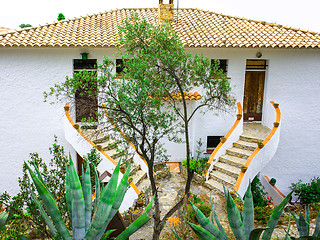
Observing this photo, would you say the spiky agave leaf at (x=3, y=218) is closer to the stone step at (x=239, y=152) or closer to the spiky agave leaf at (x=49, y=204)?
the spiky agave leaf at (x=49, y=204)

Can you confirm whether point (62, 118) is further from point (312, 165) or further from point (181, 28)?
point (312, 165)

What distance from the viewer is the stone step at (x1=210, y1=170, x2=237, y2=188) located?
824 cm

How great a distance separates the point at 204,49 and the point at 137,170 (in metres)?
5.24

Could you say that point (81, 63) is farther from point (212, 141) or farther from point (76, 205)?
point (76, 205)

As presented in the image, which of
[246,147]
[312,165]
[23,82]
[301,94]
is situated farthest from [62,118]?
[312,165]

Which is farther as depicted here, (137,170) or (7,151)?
(7,151)

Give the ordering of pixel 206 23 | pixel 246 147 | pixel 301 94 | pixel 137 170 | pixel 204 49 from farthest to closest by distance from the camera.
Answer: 1. pixel 206 23
2. pixel 301 94
3. pixel 204 49
4. pixel 246 147
5. pixel 137 170

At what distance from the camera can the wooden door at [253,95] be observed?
1120cm

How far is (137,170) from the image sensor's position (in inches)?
350

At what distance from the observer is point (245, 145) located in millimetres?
9484

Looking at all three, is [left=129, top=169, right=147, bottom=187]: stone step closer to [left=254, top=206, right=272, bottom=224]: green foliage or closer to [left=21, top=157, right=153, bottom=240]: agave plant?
[left=254, top=206, right=272, bottom=224]: green foliage

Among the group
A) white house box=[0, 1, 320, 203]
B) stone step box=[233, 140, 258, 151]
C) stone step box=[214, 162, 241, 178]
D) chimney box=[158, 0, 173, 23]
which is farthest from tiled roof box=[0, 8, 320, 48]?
stone step box=[214, 162, 241, 178]

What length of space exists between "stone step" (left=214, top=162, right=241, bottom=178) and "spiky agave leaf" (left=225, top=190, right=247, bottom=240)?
17.0 ft

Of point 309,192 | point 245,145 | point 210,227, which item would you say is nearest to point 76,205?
point 210,227
